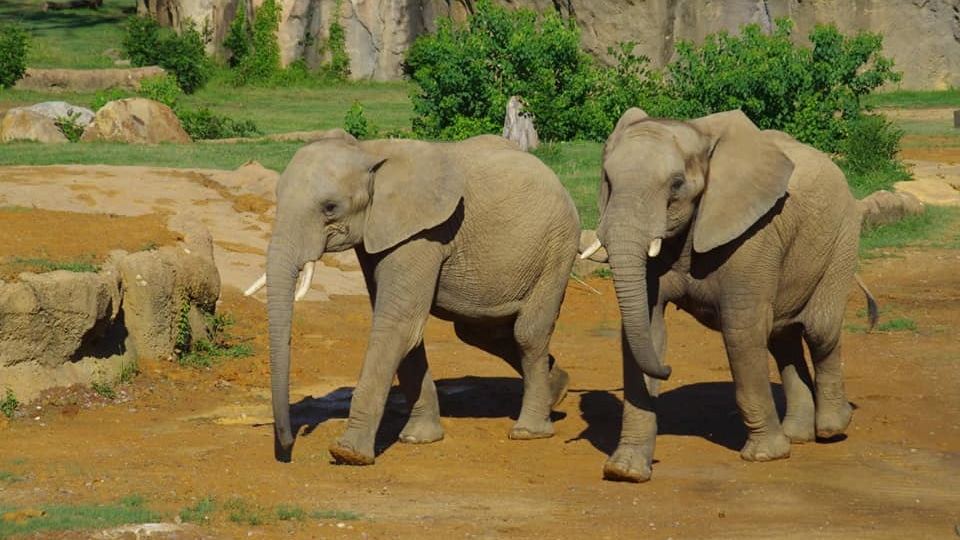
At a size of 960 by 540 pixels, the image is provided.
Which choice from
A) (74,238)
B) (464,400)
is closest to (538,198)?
(464,400)

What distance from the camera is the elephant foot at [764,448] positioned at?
29.2ft

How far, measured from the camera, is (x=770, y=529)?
24.4ft

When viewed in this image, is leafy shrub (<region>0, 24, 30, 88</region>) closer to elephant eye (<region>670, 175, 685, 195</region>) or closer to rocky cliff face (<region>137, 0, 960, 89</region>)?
rocky cliff face (<region>137, 0, 960, 89</region>)

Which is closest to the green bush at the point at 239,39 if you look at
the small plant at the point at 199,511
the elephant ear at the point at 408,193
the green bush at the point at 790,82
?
the green bush at the point at 790,82

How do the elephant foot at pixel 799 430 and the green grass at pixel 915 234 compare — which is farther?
the green grass at pixel 915 234

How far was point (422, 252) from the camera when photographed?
356 inches

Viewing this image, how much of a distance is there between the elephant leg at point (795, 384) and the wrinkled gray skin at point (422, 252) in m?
1.46

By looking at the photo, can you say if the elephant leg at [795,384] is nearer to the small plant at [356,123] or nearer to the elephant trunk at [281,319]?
the elephant trunk at [281,319]

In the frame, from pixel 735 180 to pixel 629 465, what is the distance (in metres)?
1.66

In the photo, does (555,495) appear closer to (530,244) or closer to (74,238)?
(530,244)

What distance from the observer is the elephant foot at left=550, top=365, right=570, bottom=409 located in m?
10.4

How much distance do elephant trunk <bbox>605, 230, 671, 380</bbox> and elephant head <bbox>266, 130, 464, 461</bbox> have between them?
1.40 metres

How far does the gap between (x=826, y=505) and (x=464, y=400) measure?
3600mm

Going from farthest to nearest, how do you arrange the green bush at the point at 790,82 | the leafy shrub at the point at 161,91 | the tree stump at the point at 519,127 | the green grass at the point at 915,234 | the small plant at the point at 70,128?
1. the leafy shrub at the point at 161,91
2. the small plant at the point at 70,128
3. the tree stump at the point at 519,127
4. the green bush at the point at 790,82
5. the green grass at the point at 915,234
